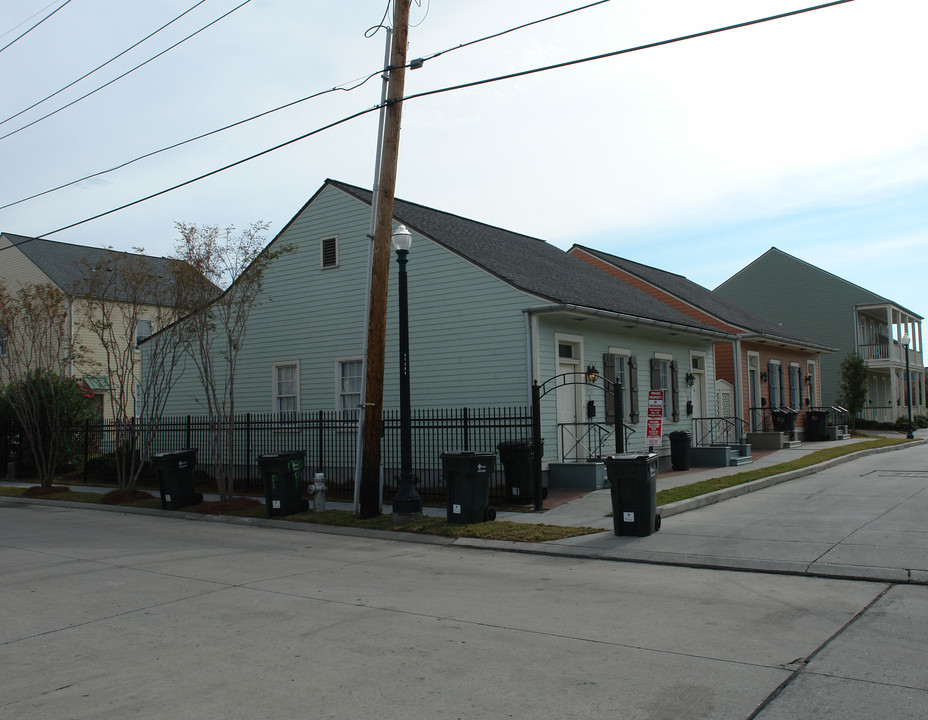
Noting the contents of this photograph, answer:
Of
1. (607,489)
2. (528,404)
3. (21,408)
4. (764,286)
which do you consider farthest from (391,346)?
(764,286)

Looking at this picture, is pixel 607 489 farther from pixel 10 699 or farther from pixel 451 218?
pixel 10 699

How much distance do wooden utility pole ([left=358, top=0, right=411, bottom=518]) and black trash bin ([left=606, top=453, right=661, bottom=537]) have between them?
3888mm

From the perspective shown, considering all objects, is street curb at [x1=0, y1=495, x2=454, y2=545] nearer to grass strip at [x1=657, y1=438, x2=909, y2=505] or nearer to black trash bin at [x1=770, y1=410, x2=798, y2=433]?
grass strip at [x1=657, y1=438, x2=909, y2=505]

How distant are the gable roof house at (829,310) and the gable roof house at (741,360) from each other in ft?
36.2

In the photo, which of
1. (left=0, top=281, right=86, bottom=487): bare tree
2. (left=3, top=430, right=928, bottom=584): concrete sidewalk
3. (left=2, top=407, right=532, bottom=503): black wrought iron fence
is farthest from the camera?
(left=0, top=281, right=86, bottom=487): bare tree

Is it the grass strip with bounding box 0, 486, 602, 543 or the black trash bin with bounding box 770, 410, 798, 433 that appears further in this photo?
the black trash bin with bounding box 770, 410, 798, 433

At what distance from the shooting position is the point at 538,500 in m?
12.8

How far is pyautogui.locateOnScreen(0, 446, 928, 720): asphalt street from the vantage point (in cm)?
461

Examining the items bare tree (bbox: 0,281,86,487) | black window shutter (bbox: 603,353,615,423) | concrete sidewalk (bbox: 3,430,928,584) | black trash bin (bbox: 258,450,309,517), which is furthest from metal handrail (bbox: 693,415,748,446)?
bare tree (bbox: 0,281,86,487)

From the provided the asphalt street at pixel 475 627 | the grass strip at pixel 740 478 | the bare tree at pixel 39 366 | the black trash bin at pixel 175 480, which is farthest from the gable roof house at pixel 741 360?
the bare tree at pixel 39 366

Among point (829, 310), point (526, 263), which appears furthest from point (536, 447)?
point (829, 310)

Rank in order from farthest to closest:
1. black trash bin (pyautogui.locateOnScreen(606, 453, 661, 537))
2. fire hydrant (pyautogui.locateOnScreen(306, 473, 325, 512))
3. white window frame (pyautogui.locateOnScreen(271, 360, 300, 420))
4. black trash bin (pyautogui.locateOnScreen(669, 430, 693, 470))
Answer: white window frame (pyautogui.locateOnScreen(271, 360, 300, 420))
black trash bin (pyautogui.locateOnScreen(669, 430, 693, 470))
fire hydrant (pyautogui.locateOnScreen(306, 473, 325, 512))
black trash bin (pyautogui.locateOnScreen(606, 453, 661, 537))

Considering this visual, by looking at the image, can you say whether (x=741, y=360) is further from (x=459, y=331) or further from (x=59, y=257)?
(x=59, y=257)

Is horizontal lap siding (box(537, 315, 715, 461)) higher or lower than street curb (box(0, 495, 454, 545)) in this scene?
higher
